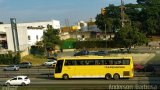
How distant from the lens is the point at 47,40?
89.4 meters

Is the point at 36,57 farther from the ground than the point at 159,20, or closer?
closer

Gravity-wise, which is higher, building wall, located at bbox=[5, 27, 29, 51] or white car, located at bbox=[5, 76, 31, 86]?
building wall, located at bbox=[5, 27, 29, 51]

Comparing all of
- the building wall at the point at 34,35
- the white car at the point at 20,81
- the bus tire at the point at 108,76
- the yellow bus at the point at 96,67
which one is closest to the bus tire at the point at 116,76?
the yellow bus at the point at 96,67

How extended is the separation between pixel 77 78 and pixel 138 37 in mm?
35305

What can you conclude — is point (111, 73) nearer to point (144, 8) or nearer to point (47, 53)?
point (47, 53)

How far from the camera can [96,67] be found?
47.5 m

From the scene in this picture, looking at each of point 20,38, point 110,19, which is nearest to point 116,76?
point 20,38

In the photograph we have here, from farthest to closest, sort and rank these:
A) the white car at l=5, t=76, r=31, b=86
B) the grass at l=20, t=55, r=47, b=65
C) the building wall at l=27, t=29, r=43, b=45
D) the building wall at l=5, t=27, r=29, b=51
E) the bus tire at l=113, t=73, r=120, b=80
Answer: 1. the building wall at l=27, t=29, r=43, b=45
2. the building wall at l=5, t=27, r=29, b=51
3. the grass at l=20, t=55, r=47, b=65
4. the bus tire at l=113, t=73, r=120, b=80
5. the white car at l=5, t=76, r=31, b=86

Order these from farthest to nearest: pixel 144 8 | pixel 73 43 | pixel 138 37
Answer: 1. pixel 144 8
2. pixel 73 43
3. pixel 138 37

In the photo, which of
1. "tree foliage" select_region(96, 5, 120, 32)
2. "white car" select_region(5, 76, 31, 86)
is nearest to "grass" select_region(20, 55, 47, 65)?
"white car" select_region(5, 76, 31, 86)

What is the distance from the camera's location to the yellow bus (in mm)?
46812

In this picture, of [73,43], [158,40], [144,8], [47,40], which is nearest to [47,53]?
[47,40]

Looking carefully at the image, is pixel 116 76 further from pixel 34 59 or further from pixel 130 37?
pixel 34 59

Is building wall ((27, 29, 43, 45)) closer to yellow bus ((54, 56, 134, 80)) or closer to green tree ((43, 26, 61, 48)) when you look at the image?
green tree ((43, 26, 61, 48))
